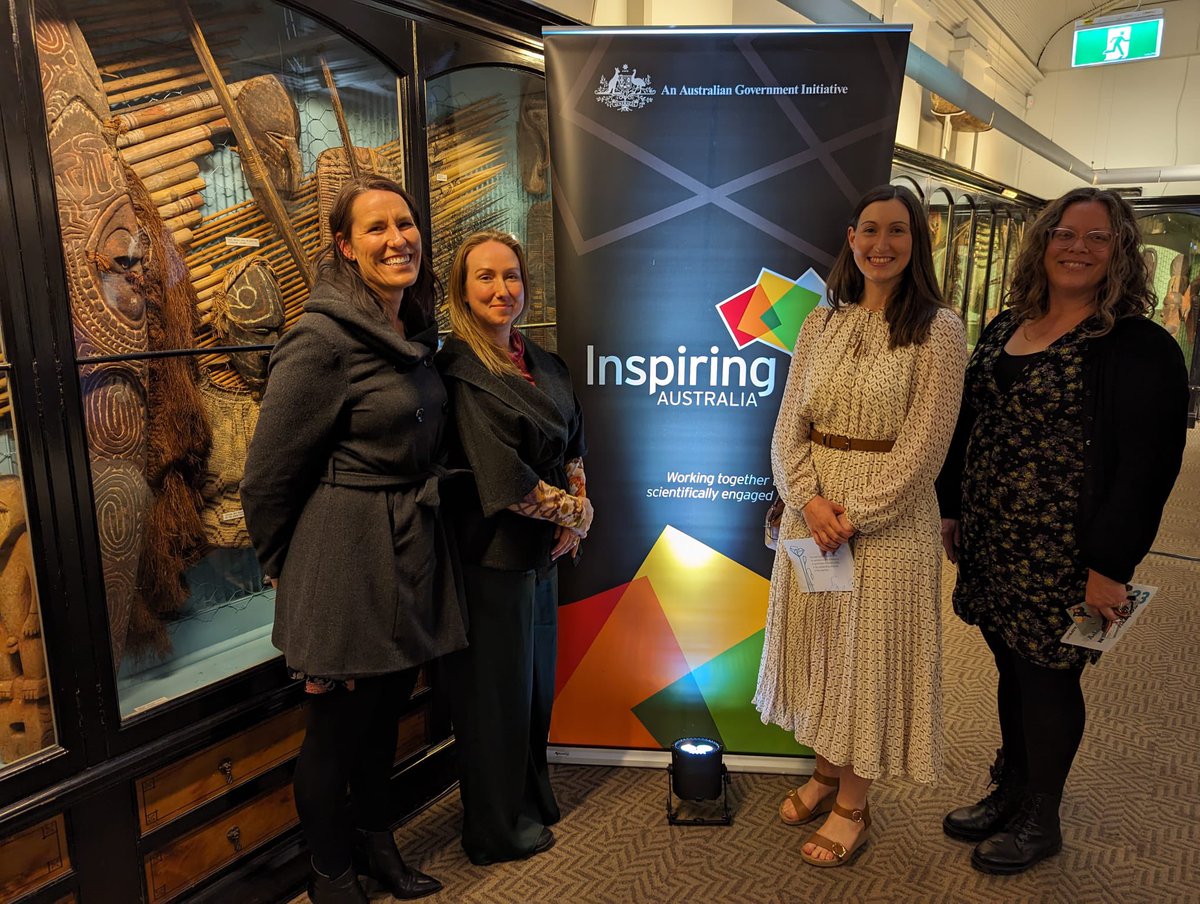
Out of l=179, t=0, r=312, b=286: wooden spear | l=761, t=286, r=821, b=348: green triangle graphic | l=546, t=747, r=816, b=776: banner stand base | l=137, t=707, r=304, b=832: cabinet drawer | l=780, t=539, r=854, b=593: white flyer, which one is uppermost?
l=179, t=0, r=312, b=286: wooden spear

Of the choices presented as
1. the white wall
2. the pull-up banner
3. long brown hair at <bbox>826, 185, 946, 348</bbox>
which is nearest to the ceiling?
the white wall

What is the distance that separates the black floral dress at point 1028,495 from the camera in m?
1.76

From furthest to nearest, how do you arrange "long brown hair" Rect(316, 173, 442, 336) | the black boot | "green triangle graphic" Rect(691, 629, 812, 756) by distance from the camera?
"green triangle graphic" Rect(691, 629, 812, 756) < the black boot < "long brown hair" Rect(316, 173, 442, 336)

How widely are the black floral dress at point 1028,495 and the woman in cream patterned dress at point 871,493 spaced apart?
5.9 inches

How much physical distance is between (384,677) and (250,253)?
1.05 meters

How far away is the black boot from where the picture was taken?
200 centimetres

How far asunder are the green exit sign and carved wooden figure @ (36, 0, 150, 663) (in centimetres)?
663

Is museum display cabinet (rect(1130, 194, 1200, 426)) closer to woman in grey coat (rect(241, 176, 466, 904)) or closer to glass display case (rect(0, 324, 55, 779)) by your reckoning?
woman in grey coat (rect(241, 176, 466, 904))

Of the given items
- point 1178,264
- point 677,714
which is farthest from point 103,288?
point 1178,264

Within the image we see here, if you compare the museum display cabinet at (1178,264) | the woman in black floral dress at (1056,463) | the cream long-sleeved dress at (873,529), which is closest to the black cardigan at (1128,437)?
the woman in black floral dress at (1056,463)

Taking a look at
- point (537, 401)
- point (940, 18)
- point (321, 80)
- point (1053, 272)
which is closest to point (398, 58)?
point (321, 80)

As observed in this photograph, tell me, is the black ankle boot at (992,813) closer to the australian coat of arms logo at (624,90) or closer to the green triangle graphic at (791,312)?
the green triangle graphic at (791,312)

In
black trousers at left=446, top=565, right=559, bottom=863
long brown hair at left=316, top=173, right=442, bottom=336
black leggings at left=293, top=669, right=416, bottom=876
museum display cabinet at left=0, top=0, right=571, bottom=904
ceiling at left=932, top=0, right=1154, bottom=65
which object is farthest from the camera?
ceiling at left=932, top=0, right=1154, bottom=65

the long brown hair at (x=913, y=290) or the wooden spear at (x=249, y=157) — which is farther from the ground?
the wooden spear at (x=249, y=157)
